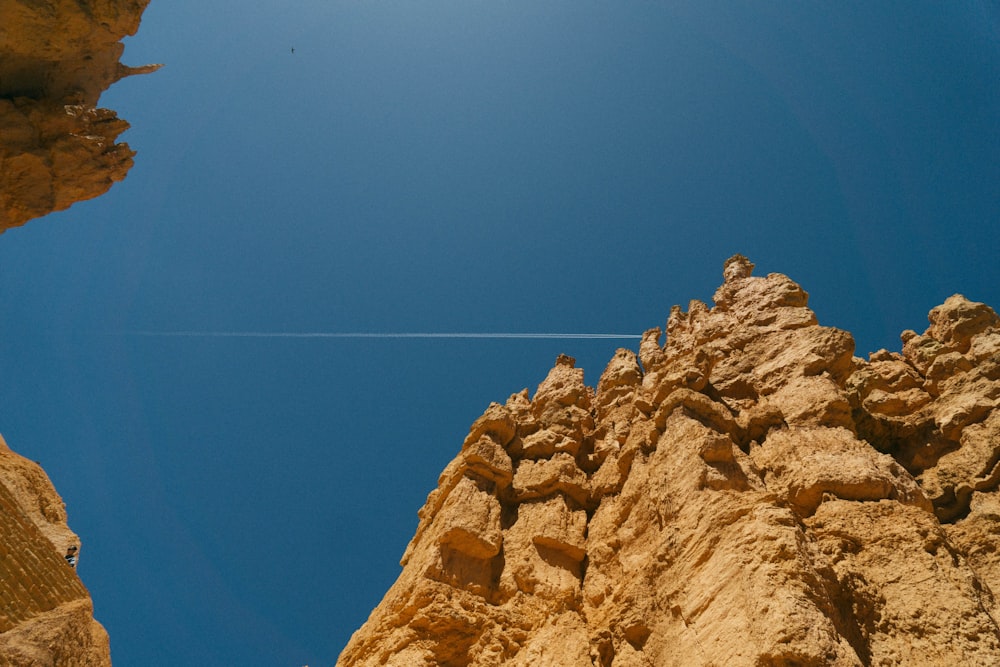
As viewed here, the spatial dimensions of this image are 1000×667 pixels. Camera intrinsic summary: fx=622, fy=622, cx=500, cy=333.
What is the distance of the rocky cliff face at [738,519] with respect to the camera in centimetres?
1220

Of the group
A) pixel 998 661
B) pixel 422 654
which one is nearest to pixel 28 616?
pixel 422 654

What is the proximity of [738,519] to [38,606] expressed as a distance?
42.3 feet

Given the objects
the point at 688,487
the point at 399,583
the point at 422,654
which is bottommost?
the point at 422,654

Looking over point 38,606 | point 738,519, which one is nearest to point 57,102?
point 38,606

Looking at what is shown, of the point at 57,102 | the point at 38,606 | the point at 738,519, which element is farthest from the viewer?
the point at 57,102

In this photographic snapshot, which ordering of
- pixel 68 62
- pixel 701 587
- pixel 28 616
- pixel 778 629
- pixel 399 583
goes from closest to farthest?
pixel 28 616, pixel 778 629, pixel 701 587, pixel 68 62, pixel 399 583

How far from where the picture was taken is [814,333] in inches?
901

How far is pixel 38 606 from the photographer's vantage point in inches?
299

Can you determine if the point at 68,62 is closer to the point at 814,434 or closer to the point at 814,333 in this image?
the point at 814,434

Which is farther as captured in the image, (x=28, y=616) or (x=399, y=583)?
(x=399, y=583)

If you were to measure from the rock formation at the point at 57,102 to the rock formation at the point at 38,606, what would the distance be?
8.85 m

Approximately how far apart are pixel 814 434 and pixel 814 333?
6.10 m

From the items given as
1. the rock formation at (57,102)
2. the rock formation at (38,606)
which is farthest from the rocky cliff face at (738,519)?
the rock formation at (57,102)

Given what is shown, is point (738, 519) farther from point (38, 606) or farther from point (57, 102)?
point (57, 102)
